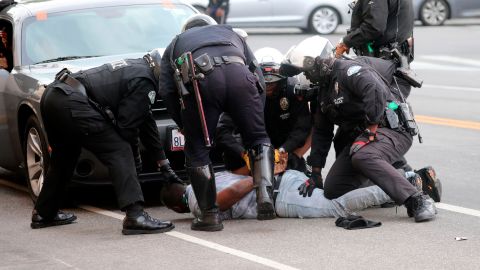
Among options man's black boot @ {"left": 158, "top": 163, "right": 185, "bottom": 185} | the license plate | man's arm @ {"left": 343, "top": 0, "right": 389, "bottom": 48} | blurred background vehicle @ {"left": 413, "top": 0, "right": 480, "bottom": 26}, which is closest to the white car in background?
blurred background vehicle @ {"left": 413, "top": 0, "right": 480, "bottom": 26}

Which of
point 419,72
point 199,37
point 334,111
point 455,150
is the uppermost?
point 199,37

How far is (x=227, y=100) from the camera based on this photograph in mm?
7684

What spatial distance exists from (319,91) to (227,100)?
0.96 metres

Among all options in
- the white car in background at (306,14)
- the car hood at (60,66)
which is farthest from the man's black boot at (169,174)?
the white car in background at (306,14)

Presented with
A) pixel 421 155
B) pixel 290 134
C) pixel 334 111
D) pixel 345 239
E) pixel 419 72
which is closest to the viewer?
pixel 345 239

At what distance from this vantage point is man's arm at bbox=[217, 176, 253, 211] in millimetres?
8180

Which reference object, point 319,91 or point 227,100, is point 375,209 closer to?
point 319,91

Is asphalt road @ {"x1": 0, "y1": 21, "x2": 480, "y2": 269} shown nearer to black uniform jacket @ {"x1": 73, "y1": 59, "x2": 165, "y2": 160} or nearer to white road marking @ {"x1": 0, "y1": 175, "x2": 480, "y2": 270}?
white road marking @ {"x1": 0, "y1": 175, "x2": 480, "y2": 270}

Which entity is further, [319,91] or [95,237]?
[319,91]

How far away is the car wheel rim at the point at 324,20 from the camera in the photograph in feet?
79.7

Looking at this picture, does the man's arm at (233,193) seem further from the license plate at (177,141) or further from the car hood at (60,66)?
the car hood at (60,66)

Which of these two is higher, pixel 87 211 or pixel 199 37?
pixel 199 37

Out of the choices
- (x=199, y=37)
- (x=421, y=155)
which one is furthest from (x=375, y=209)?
(x=421, y=155)

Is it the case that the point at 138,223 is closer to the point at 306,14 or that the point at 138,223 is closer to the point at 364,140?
the point at 364,140
